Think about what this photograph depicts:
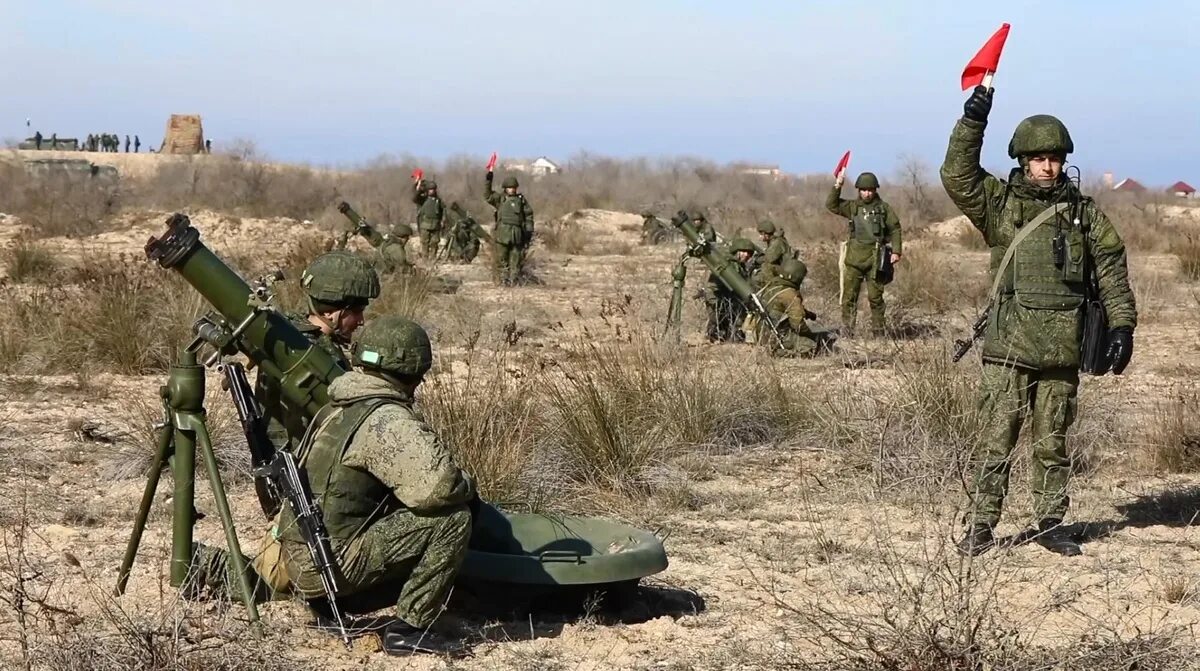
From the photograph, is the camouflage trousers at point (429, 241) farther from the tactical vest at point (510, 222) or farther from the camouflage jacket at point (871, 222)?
the camouflage jacket at point (871, 222)

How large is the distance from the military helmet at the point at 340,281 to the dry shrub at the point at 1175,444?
181 inches

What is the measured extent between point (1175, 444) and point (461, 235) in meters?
14.3

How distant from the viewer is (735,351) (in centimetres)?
1002

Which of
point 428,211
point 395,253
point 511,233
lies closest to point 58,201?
point 428,211

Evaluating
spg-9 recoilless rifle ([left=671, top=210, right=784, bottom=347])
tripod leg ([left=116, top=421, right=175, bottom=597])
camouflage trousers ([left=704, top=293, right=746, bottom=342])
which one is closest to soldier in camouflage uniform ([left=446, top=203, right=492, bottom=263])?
spg-9 recoilless rifle ([left=671, top=210, right=784, bottom=347])

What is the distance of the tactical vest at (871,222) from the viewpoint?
13.9 metres

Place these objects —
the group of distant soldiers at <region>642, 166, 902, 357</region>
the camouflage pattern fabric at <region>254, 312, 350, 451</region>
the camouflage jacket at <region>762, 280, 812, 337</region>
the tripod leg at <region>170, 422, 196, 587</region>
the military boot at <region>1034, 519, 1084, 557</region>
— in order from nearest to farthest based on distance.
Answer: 1. the tripod leg at <region>170, 422, 196, 587</region>
2. the camouflage pattern fabric at <region>254, 312, 350, 451</region>
3. the military boot at <region>1034, 519, 1084, 557</region>
4. the camouflage jacket at <region>762, 280, 812, 337</region>
5. the group of distant soldiers at <region>642, 166, 902, 357</region>

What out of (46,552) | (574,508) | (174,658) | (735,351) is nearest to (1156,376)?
(735,351)

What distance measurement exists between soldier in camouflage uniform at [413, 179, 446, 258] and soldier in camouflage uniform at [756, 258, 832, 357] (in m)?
7.67

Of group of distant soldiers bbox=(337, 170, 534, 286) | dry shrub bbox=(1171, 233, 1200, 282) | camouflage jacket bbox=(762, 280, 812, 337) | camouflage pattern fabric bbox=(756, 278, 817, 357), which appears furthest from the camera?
dry shrub bbox=(1171, 233, 1200, 282)

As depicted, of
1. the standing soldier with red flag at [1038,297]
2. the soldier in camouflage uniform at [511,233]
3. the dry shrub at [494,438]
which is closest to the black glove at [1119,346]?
the standing soldier with red flag at [1038,297]

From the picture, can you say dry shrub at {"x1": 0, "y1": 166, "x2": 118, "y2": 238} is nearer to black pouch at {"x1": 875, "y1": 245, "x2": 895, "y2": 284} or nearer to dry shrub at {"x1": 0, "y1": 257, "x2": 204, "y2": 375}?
dry shrub at {"x1": 0, "y1": 257, "x2": 204, "y2": 375}

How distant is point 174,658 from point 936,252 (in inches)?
761

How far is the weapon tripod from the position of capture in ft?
14.8
